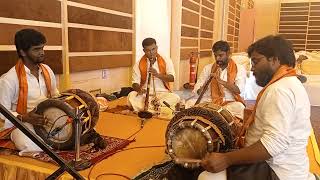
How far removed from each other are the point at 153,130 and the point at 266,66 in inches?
76.8

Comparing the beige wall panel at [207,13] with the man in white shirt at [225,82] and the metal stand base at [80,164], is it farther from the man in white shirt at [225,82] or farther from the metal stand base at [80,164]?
the metal stand base at [80,164]

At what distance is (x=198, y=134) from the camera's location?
2160mm

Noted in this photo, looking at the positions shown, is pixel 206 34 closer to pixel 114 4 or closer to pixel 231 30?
pixel 231 30

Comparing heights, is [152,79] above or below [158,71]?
below

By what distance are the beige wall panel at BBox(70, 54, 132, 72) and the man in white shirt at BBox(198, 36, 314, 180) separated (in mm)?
3232

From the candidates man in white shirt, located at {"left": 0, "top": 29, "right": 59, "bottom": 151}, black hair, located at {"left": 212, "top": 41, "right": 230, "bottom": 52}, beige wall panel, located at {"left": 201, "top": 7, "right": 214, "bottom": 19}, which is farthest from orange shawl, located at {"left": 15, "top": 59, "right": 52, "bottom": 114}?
beige wall panel, located at {"left": 201, "top": 7, "right": 214, "bottom": 19}

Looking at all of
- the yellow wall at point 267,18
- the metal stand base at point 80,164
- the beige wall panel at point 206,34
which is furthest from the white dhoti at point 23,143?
the yellow wall at point 267,18

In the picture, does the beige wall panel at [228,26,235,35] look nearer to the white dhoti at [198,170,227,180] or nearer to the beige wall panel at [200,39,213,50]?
the beige wall panel at [200,39,213,50]

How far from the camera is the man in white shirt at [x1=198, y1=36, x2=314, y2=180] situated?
167 cm

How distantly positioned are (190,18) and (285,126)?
22.8ft

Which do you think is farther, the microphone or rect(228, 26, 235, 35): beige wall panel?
rect(228, 26, 235, 35): beige wall panel

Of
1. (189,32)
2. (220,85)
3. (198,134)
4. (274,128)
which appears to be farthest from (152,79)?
(189,32)

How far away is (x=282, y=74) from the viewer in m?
1.77

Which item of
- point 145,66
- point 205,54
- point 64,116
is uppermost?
point 205,54
